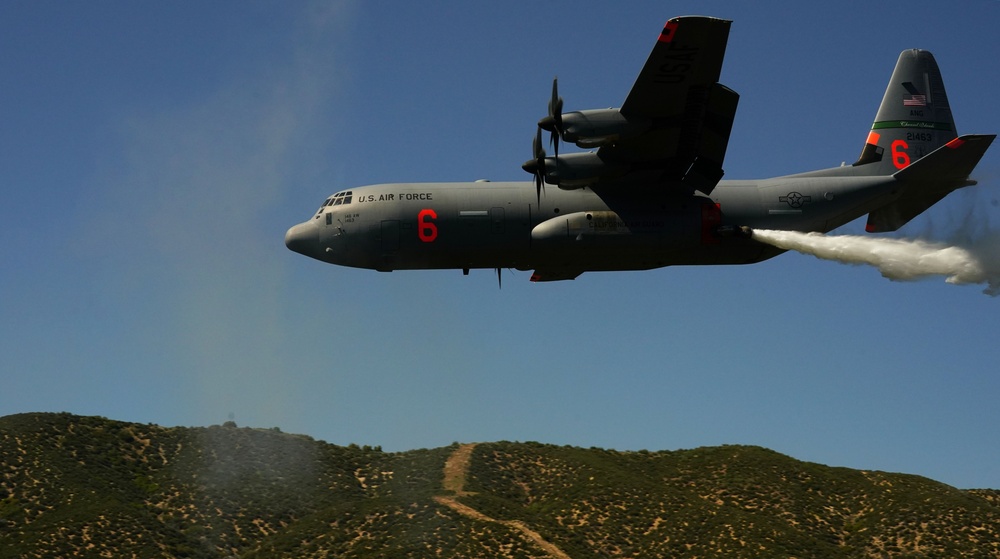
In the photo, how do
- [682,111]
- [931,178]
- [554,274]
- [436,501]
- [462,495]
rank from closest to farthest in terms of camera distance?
[682,111], [931,178], [554,274], [436,501], [462,495]

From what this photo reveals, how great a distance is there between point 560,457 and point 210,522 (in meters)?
30.9

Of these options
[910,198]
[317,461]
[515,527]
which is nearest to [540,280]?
[910,198]

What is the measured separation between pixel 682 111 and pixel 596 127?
307 centimetres

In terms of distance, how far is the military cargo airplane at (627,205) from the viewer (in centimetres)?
3556

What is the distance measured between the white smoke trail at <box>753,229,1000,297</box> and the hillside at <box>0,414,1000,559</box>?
37561mm

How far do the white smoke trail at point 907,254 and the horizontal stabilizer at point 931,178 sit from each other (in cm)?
115

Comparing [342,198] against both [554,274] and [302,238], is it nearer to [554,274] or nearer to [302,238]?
[302,238]

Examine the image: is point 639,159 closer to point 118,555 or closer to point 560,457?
point 118,555

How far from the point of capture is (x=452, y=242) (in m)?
36.9

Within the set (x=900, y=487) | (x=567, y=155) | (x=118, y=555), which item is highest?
(x=567, y=155)

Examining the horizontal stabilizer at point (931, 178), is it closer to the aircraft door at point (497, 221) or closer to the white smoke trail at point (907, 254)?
the white smoke trail at point (907, 254)

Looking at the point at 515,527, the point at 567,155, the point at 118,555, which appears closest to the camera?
the point at 567,155

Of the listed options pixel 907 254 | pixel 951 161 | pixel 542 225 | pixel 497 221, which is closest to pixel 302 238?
pixel 497 221

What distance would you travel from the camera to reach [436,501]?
7694cm
